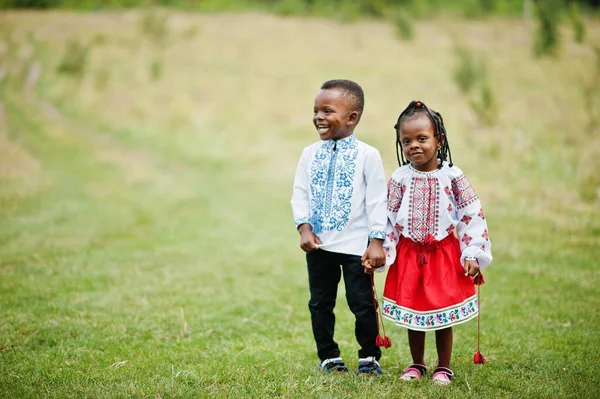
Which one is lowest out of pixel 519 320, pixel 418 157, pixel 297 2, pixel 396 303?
pixel 519 320

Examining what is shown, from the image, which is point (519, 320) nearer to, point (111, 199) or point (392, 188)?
point (392, 188)

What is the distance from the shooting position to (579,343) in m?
4.19

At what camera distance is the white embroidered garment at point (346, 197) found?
135 inches

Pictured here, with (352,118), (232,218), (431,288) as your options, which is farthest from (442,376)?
(232,218)

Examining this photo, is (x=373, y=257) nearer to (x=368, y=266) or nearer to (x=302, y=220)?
(x=368, y=266)

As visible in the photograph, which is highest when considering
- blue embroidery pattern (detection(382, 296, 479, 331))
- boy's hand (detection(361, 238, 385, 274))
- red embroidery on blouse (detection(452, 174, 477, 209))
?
red embroidery on blouse (detection(452, 174, 477, 209))

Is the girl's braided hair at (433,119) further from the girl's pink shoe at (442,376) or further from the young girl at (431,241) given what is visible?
the girl's pink shoe at (442,376)

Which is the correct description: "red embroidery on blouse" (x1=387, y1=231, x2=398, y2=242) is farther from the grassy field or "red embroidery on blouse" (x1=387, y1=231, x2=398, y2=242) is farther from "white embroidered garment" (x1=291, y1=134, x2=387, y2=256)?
the grassy field

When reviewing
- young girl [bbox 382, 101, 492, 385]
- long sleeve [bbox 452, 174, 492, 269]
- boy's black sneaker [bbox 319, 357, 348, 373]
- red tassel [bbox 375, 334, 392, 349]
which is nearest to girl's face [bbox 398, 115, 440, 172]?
young girl [bbox 382, 101, 492, 385]

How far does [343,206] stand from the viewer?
11.4 ft

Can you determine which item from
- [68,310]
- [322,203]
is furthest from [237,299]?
[322,203]

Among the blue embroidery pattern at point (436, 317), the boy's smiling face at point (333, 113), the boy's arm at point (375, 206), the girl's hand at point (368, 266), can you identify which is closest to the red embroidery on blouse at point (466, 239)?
the blue embroidery pattern at point (436, 317)

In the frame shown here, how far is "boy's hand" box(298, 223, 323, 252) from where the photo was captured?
343 cm

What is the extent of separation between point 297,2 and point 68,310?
99.9 feet
